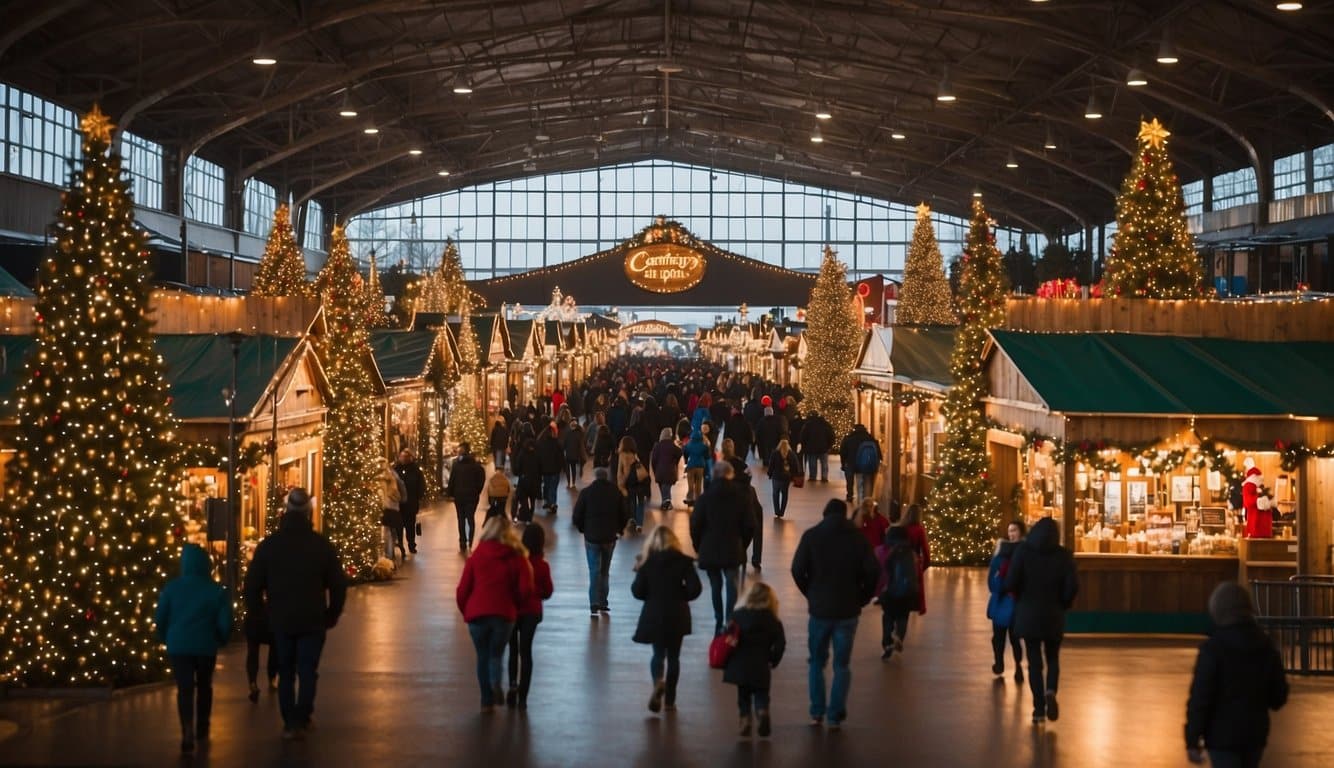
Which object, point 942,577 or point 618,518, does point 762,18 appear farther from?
point 618,518

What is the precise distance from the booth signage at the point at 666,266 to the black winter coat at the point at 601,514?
99.4ft

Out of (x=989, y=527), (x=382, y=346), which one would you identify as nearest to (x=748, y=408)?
(x=382, y=346)

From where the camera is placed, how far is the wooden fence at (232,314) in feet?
58.2

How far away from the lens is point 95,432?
11.2 metres

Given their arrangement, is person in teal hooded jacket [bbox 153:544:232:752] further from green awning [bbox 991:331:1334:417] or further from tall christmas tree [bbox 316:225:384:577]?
green awning [bbox 991:331:1334:417]

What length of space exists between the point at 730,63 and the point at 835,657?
33.9 metres

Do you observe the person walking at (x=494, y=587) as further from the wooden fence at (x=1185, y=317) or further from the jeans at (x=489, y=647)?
the wooden fence at (x=1185, y=317)

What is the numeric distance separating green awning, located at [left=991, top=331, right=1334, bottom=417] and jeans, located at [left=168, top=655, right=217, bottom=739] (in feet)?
26.7

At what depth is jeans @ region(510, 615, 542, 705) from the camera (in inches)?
407

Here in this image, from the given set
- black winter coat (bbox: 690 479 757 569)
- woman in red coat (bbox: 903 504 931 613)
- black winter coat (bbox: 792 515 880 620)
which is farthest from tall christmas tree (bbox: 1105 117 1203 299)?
black winter coat (bbox: 792 515 880 620)

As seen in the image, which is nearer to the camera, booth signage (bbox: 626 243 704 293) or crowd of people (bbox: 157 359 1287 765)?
crowd of people (bbox: 157 359 1287 765)

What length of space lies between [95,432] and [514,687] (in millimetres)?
3368

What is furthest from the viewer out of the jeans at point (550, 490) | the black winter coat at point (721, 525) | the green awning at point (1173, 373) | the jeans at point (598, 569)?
the jeans at point (550, 490)

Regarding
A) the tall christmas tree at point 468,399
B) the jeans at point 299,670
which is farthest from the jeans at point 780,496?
the jeans at point 299,670
